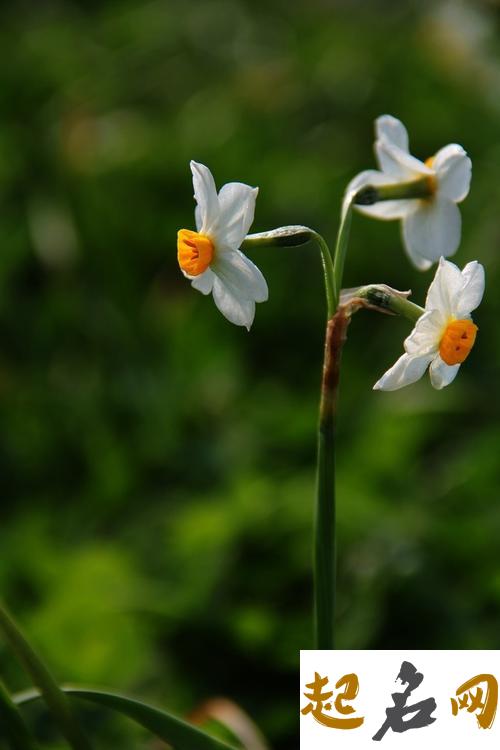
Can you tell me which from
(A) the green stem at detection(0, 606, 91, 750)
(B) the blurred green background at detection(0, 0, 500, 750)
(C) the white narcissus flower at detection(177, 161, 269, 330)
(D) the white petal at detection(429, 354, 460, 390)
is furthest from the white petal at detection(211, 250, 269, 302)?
(B) the blurred green background at detection(0, 0, 500, 750)

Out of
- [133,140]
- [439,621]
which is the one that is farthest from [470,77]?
[439,621]

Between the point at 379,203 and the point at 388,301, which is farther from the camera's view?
the point at 379,203

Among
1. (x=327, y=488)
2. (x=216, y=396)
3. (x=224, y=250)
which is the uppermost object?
(x=216, y=396)

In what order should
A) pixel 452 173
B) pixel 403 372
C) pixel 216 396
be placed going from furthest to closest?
pixel 216 396 < pixel 452 173 < pixel 403 372

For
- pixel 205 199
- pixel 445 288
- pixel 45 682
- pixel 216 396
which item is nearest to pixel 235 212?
pixel 205 199

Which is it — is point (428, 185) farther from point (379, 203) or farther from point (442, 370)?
point (442, 370)

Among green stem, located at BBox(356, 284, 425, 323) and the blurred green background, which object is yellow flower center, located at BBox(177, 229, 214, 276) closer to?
green stem, located at BBox(356, 284, 425, 323)

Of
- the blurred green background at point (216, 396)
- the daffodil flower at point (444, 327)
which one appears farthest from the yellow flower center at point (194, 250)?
the blurred green background at point (216, 396)
